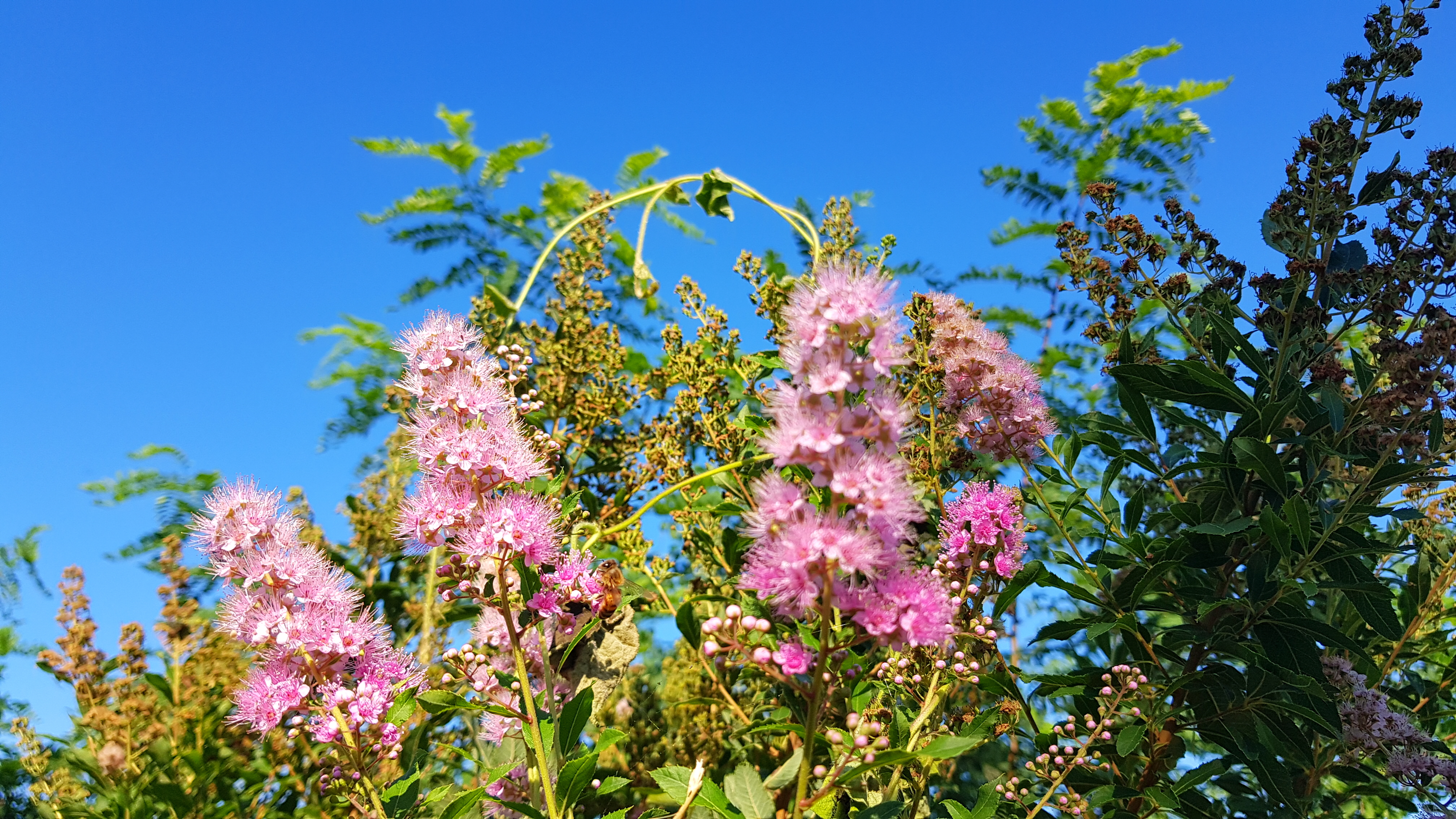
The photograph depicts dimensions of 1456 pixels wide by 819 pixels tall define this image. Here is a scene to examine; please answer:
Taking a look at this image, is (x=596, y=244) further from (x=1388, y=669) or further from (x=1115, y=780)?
(x=1388, y=669)

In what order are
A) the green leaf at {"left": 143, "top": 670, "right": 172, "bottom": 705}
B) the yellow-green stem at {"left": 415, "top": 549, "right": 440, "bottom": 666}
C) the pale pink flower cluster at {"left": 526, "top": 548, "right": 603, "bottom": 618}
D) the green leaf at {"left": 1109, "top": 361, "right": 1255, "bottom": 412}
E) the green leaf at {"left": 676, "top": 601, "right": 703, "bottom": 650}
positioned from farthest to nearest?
the yellow-green stem at {"left": 415, "top": 549, "right": 440, "bottom": 666} → the green leaf at {"left": 143, "top": 670, "right": 172, "bottom": 705} → the green leaf at {"left": 676, "top": 601, "right": 703, "bottom": 650} → the green leaf at {"left": 1109, "top": 361, "right": 1255, "bottom": 412} → the pale pink flower cluster at {"left": 526, "top": 548, "right": 603, "bottom": 618}

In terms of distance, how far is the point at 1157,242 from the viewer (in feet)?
6.55

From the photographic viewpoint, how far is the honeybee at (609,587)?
1775 mm

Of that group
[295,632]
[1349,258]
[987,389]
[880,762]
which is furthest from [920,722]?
[1349,258]

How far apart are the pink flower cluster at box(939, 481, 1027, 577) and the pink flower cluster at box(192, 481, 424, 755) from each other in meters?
1.03

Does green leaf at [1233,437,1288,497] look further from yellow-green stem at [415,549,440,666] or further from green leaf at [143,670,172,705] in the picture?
green leaf at [143,670,172,705]

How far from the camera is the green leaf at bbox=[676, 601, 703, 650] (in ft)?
6.58

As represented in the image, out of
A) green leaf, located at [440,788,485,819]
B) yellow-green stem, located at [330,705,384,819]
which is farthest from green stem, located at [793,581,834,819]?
yellow-green stem, located at [330,705,384,819]

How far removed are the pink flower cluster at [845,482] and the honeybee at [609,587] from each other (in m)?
0.62

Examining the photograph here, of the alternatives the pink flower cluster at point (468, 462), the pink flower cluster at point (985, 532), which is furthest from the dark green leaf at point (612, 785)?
the pink flower cluster at point (985, 532)

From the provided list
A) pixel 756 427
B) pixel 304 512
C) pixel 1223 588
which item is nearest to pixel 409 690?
pixel 756 427

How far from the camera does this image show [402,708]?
1.60 meters

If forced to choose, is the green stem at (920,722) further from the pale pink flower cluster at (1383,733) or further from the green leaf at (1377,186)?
the green leaf at (1377,186)

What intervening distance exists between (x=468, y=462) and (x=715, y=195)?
155 centimetres
